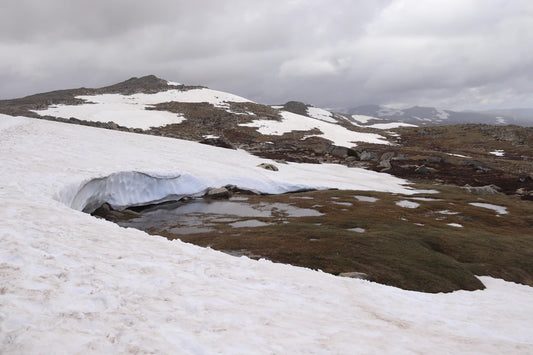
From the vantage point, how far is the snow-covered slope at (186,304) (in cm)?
686

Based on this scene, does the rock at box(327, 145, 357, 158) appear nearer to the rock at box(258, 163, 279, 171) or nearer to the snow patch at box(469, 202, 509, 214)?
the rock at box(258, 163, 279, 171)

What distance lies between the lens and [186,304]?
892 centimetres

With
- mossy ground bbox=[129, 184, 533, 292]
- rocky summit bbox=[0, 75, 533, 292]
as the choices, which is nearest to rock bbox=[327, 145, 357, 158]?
rocky summit bbox=[0, 75, 533, 292]

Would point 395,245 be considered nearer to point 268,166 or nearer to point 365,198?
→ point 365,198

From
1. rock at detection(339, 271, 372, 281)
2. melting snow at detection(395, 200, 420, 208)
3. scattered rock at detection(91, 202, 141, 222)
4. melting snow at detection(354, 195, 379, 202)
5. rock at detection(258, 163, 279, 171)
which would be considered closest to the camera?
rock at detection(339, 271, 372, 281)

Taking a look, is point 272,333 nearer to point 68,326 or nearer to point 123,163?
point 68,326

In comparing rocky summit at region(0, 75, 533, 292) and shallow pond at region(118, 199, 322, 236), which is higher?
rocky summit at region(0, 75, 533, 292)

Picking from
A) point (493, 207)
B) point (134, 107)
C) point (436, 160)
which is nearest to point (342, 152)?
point (436, 160)

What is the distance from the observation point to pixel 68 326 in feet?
22.0

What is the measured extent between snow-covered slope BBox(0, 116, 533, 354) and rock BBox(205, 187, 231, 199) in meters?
26.5

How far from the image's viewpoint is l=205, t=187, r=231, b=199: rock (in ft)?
152

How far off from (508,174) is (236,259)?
285 ft

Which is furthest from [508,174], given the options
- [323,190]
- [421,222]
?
[421,222]

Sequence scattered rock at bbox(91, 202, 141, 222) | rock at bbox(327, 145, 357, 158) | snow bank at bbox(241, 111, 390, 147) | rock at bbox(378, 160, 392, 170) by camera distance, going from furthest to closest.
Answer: snow bank at bbox(241, 111, 390, 147) → rock at bbox(327, 145, 357, 158) → rock at bbox(378, 160, 392, 170) → scattered rock at bbox(91, 202, 141, 222)
